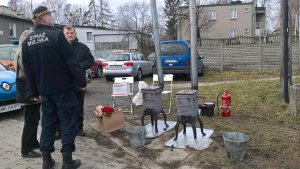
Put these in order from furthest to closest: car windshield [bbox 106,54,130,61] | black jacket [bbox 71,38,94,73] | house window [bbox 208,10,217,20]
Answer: house window [bbox 208,10,217,20] → car windshield [bbox 106,54,130,61] → black jacket [bbox 71,38,94,73]

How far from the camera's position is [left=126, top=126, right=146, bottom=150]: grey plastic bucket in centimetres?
564

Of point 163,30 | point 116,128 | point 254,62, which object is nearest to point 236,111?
point 116,128

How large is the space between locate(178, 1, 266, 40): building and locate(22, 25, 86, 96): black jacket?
44540 mm

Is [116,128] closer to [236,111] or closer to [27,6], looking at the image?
[236,111]

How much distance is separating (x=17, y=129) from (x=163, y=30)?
43.3 m

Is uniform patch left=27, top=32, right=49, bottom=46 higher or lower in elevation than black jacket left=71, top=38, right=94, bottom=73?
higher

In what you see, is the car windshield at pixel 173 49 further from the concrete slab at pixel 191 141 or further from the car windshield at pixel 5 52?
the concrete slab at pixel 191 141

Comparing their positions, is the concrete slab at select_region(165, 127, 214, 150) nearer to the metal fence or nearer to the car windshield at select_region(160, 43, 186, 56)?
the car windshield at select_region(160, 43, 186, 56)

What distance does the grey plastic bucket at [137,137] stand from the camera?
564cm

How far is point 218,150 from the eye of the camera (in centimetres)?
543

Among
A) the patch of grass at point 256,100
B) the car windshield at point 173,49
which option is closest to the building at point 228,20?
the car windshield at point 173,49

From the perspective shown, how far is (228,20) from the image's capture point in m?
49.6

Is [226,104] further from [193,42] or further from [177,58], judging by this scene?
[177,58]

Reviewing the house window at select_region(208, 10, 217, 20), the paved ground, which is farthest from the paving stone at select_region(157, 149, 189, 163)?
the house window at select_region(208, 10, 217, 20)
